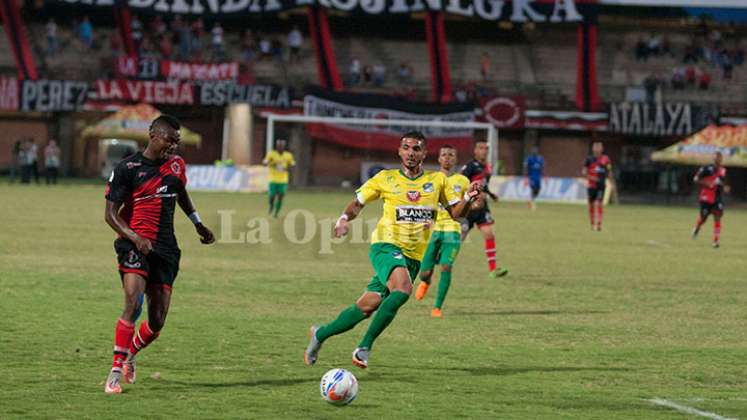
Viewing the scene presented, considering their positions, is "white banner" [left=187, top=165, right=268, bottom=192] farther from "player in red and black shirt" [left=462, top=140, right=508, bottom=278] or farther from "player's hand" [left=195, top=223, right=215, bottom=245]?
"player's hand" [left=195, top=223, right=215, bottom=245]

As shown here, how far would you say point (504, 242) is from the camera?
3034 centimetres

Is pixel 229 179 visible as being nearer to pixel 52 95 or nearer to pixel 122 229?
pixel 52 95

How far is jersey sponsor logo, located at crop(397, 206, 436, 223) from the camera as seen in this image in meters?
11.9

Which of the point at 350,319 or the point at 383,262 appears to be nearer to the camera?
the point at 350,319

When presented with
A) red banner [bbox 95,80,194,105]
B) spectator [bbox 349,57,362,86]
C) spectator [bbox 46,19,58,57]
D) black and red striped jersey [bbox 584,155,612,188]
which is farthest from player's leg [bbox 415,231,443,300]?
spectator [bbox 46,19,58,57]

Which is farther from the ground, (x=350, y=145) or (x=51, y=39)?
(x=51, y=39)

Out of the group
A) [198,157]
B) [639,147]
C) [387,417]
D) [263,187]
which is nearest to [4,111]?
[198,157]

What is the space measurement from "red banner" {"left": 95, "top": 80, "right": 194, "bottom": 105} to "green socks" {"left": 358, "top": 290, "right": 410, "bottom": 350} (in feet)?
164

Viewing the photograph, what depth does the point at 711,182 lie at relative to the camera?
3155cm

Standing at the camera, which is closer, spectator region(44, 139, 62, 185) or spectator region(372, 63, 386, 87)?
spectator region(44, 139, 62, 185)

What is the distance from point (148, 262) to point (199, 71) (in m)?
51.5

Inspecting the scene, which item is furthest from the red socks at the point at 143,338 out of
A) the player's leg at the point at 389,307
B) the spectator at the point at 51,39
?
the spectator at the point at 51,39

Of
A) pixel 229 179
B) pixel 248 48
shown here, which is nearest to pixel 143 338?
pixel 229 179

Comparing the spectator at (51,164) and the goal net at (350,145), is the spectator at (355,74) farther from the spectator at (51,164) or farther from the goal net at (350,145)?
the spectator at (51,164)
